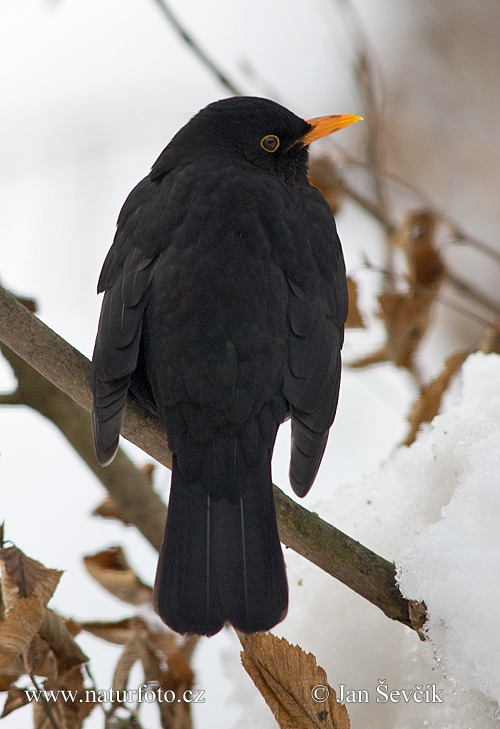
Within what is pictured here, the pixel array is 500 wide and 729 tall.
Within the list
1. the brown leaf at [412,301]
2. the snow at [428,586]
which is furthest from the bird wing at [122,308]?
the brown leaf at [412,301]

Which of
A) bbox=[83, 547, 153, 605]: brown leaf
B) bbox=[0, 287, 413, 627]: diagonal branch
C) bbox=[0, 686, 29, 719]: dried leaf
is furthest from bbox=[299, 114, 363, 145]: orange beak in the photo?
bbox=[0, 686, 29, 719]: dried leaf

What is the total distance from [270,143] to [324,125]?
0.21m

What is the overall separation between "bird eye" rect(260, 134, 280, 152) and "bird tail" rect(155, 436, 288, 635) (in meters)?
0.94

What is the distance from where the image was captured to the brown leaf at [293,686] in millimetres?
1404

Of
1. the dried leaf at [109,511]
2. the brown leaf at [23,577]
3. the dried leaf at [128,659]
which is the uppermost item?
the brown leaf at [23,577]

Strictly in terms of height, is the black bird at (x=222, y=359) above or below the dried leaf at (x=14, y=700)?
above

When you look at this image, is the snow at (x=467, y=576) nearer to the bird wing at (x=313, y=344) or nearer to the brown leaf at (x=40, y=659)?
the bird wing at (x=313, y=344)

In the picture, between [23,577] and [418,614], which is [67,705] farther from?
[418,614]

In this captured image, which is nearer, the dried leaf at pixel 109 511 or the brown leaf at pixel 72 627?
the brown leaf at pixel 72 627

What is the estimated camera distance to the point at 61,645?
5.72ft

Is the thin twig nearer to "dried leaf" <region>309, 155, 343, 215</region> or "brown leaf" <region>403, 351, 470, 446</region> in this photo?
"dried leaf" <region>309, 155, 343, 215</region>

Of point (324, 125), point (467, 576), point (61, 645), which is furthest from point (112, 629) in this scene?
point (324, 125)

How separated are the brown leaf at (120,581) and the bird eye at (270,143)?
122cm

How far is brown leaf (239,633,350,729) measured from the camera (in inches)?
55.3
